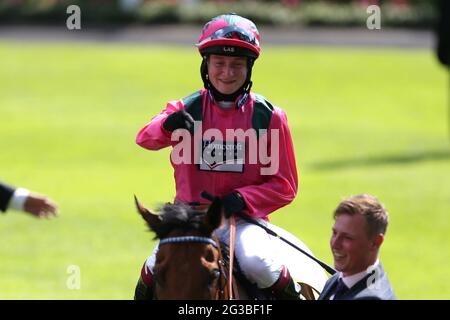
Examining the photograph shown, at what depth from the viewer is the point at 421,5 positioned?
37375 millimetres

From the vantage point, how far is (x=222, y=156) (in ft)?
19.6

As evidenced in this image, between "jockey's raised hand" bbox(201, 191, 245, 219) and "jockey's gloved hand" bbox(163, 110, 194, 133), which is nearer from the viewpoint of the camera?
"jockey's gloved hand" bbox(163, 110, 194, 133)

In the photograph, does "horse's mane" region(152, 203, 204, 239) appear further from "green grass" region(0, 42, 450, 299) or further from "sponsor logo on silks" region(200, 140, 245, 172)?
"sponsor logo on silks" region(200, 140, 245, 172)

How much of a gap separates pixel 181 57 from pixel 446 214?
19159mm

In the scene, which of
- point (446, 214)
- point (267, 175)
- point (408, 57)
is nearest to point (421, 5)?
point (408, 57)

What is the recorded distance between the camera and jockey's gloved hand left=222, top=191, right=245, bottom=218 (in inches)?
231

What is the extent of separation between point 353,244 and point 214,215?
0.67 m

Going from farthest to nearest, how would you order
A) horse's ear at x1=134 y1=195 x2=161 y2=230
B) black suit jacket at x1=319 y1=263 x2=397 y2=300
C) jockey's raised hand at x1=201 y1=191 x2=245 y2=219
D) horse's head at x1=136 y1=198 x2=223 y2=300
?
jockey's raised hand at x1=201 y1=191 x2=245 y2=219, horse's ear at x1=134 y1=195 x2=161 y2=230, black suit jacket at x1=319 y1=263 x2=397 y2=300, horse's head at x1=136 y1=198 x2=223 y2=300

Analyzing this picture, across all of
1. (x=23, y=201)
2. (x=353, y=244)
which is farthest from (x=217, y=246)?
(x=23, y=201)

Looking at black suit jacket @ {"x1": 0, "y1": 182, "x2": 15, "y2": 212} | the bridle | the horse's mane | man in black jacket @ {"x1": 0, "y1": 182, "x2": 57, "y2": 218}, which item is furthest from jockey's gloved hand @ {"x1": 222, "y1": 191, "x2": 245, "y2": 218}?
black suit jacket @ {"x1": 0, "y1": 182, "x2": 15, "y2": 212}

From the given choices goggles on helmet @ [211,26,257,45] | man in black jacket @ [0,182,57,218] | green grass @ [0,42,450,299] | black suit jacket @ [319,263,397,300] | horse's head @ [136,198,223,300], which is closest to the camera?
horse's head @ [136,198,223,300]
